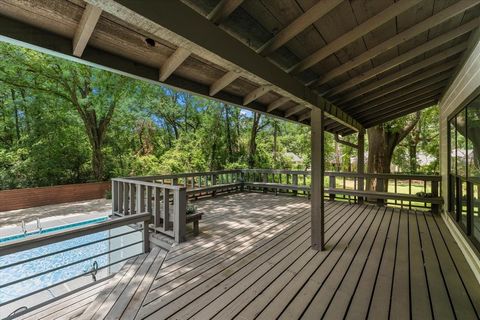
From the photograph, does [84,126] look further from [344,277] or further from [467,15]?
[467,15]

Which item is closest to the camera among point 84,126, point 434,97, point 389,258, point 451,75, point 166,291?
point 166,291

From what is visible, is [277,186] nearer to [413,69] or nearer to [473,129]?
[413,69]

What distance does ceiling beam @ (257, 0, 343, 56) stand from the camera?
5.26 feet

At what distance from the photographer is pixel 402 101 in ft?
15.4

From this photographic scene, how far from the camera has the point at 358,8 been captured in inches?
69.7

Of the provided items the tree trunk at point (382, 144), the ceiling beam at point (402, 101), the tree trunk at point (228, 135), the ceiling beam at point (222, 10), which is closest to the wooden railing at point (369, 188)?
the ceiling beam at point (402, 101)

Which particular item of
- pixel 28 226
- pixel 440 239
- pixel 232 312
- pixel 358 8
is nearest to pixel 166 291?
pixel 232 312

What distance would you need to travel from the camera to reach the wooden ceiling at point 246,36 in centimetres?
132

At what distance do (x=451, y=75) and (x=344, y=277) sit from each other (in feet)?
12.8

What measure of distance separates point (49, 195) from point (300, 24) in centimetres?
988

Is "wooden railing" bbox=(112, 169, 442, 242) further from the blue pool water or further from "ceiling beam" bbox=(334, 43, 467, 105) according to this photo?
"ceiling beam" bbox=(334, 43, 467, 105)

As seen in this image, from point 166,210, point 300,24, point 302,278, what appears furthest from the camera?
point 166,210

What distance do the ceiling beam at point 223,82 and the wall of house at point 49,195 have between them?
8.54m

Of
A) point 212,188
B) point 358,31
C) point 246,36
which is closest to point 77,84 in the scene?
point 212,188
